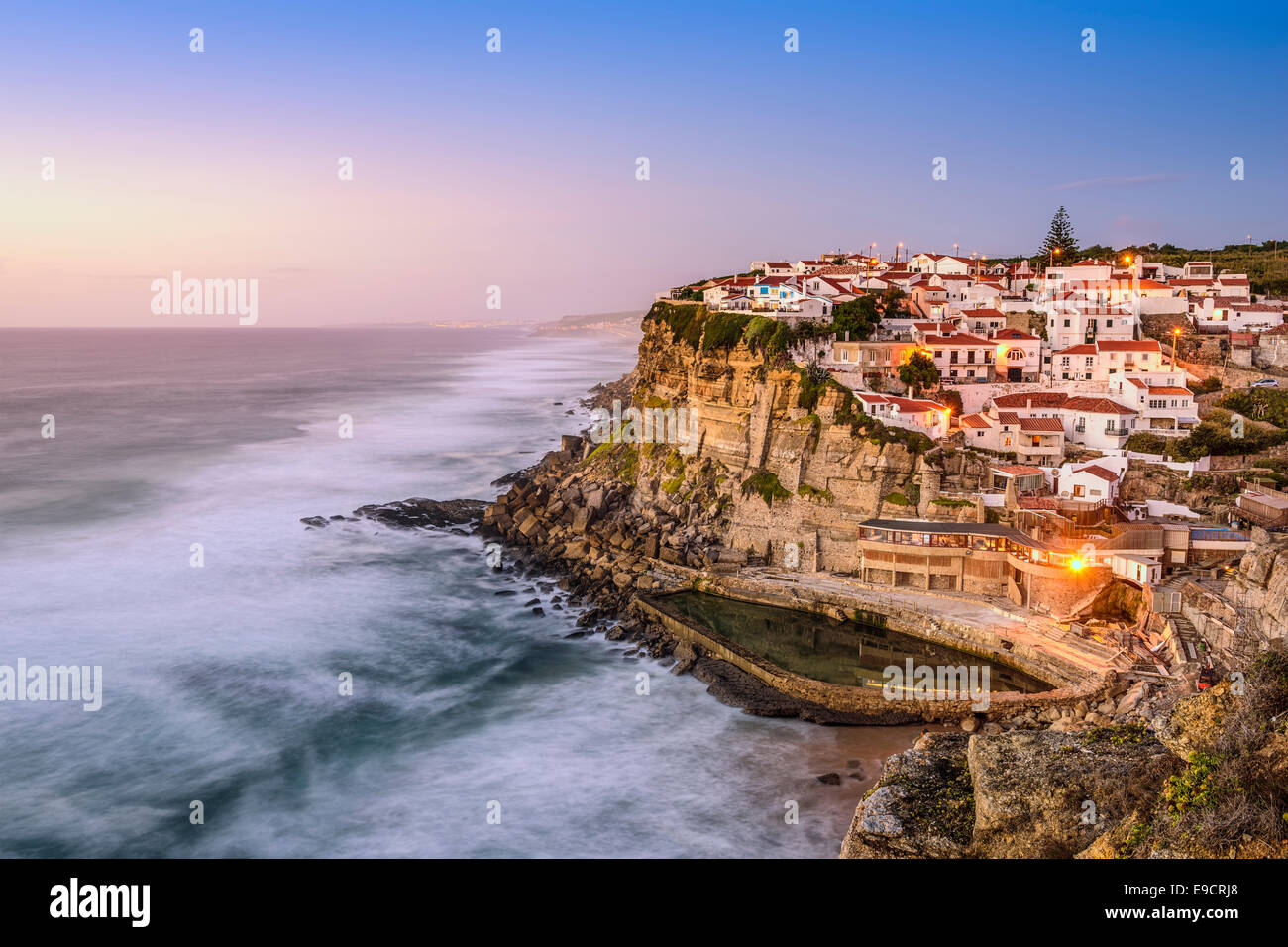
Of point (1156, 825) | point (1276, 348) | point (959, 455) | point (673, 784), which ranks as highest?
point (1276, 348)

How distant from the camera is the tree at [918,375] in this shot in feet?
106

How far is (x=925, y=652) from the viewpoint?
22125 mm

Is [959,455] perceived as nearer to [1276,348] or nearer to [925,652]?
[925,652]

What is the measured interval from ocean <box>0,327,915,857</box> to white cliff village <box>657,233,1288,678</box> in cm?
776

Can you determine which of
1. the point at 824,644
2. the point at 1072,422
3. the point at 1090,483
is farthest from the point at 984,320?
the point at 824,644

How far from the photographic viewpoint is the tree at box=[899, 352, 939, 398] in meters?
32.3

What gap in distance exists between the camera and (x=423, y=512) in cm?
3772

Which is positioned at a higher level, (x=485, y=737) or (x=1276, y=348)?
(x=1276, y=348)

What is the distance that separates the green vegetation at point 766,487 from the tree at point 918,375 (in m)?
6.63

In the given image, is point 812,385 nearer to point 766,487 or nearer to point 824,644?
point 766,487
